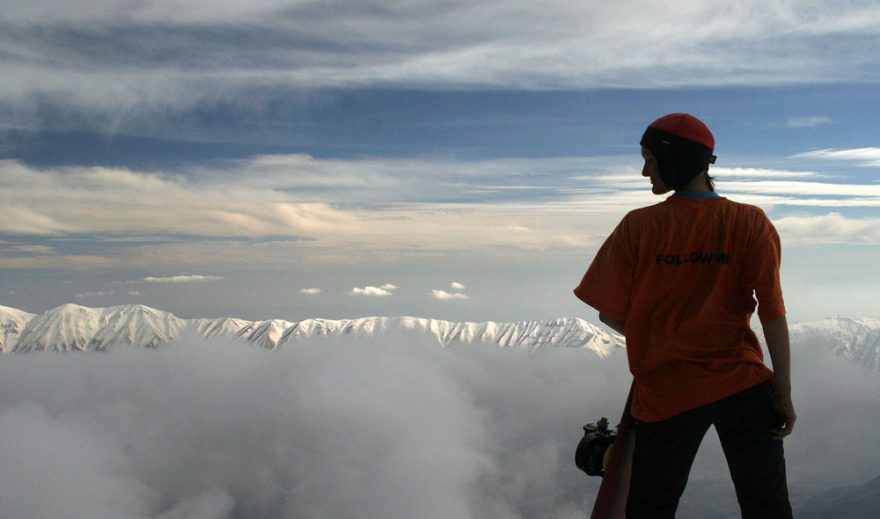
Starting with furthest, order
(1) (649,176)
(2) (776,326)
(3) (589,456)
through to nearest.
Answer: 1. (3) (589,456)
2. (1) (649,176)
3. (2) (776,326)

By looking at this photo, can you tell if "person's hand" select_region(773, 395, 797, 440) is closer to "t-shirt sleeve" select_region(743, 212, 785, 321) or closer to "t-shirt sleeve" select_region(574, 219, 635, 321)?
"t-shirt sleeve" select_region(743, 212, 785, 321)

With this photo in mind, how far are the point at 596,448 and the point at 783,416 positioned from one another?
1.57m

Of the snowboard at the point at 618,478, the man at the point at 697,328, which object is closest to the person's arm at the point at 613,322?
the man at the point at 697,328

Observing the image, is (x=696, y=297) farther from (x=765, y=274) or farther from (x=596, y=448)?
(x=596, y=448)

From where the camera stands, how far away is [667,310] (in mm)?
5004

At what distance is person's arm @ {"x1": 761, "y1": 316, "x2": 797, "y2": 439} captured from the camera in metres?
4.88

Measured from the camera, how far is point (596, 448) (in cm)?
579

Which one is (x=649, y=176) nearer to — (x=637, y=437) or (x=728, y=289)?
(x=728, y=289)

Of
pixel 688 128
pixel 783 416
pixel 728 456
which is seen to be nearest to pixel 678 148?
pixel 688 128

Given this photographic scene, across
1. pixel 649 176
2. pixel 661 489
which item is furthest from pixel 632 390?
pixel 649 176

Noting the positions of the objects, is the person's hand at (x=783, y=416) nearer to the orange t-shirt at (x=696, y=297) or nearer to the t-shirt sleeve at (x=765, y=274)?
the orange t-shirt at (x=696, y=297)

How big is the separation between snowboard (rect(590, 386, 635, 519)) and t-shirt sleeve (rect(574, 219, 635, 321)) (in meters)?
0.99

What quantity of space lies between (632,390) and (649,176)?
1851mm

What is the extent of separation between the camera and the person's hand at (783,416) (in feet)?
16.0
